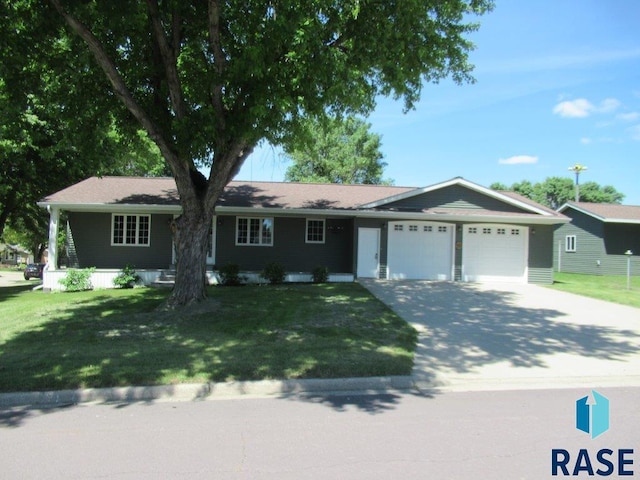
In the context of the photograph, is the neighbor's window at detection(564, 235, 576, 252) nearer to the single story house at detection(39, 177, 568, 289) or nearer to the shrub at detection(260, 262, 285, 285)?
the single story house at detection(39, 177, 568, 289)

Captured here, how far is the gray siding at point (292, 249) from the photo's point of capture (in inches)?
725

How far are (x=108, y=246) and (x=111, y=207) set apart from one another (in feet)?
6.24

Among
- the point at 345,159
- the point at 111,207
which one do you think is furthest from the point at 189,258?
the point at 345,159

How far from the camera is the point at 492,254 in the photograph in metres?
18.6

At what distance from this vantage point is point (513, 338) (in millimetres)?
8820

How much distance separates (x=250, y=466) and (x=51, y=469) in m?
1.61

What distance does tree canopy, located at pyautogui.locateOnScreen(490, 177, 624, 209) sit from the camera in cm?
5941

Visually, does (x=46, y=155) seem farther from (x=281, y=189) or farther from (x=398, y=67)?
(x=398, y=67)

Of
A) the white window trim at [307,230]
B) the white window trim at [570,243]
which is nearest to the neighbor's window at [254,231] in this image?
the white window trim at [307,230]

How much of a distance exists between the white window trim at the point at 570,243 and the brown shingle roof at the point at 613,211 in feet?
6.38

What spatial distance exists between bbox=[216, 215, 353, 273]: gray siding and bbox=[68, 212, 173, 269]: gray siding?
2165mm

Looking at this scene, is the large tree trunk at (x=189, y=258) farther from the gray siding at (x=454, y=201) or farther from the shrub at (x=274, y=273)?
the gray siding at (x=454, y=201)

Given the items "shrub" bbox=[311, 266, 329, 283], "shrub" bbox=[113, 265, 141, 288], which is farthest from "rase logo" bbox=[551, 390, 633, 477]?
"shrub" bbox=[113, 265, 141, 288]

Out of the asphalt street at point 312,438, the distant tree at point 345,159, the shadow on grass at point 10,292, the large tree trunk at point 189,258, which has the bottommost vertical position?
the shadow on grass at point 10,292
